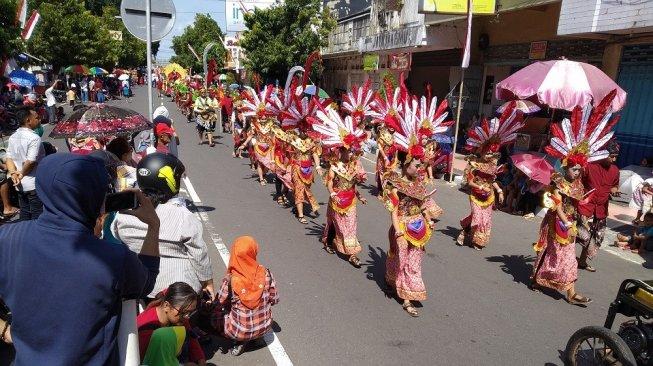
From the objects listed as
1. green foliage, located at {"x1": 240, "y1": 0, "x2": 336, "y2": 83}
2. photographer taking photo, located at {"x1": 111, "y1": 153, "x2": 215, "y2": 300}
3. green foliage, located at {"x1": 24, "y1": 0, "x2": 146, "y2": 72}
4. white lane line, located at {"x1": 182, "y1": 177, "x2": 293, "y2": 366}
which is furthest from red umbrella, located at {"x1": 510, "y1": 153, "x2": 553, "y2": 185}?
green foliage, located at {"x1": 24, "y1": 0, "x2": 146, "y2": 72}

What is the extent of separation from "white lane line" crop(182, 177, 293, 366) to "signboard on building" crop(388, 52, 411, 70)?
11.6 m

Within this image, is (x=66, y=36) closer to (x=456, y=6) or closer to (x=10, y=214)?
(x=456, y=6)

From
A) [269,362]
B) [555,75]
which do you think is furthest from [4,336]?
[555,75]

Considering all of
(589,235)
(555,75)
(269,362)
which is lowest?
(269,362)

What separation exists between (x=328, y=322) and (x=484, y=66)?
533 inches

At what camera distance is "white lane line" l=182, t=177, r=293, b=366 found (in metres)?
3.79

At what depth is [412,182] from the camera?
4691 millimetres

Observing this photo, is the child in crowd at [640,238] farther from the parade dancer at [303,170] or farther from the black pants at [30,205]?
the black pants at [30,205]

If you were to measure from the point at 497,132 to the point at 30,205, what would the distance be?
624cm

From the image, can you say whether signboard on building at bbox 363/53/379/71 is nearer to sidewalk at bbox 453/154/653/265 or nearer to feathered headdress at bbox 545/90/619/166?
sidewalk at bbox 453/154/653/265

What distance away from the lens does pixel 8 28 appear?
52.5 ft

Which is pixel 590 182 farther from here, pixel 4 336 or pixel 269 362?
pixel 4 336

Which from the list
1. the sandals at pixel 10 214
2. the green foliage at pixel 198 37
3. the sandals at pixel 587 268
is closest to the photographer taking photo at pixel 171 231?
the sandals at pixel 10 214

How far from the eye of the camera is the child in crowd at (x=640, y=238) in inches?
275
